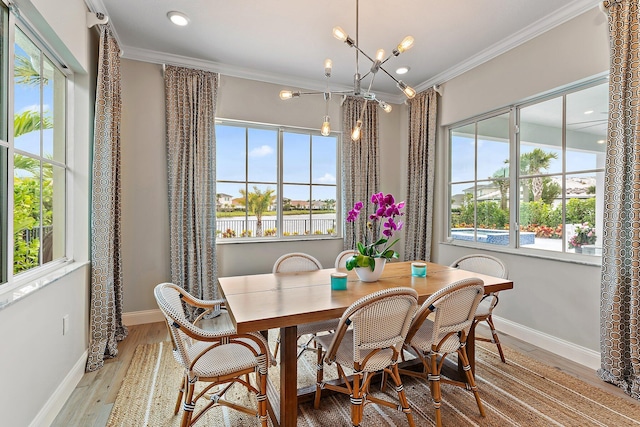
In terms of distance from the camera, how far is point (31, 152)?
1.85 metres

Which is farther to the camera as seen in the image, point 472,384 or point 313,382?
point 313,382

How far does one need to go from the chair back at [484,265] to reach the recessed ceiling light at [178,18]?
128 inches

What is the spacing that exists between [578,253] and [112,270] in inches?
161

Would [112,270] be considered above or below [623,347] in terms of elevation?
above

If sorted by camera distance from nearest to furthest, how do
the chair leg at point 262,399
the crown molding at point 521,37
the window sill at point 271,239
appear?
the chair leg at point 262,399
the crown molding at point 521,37
the window sill at point 271,239

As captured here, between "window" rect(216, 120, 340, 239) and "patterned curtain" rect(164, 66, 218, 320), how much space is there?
253 mm

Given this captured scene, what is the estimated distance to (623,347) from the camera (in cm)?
217

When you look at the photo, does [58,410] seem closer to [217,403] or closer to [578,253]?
[217,403]

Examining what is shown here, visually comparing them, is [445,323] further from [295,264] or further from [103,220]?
[103,220]

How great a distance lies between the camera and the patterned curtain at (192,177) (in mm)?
3301

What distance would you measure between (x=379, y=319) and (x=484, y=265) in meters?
1.67

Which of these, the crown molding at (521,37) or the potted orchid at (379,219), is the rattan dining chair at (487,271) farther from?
the crown molding at (521,37)

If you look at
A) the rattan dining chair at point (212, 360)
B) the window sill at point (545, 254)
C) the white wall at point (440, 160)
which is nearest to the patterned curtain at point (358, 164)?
the white wall at point (440, 160)

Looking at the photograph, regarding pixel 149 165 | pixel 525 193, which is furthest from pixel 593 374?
pixel 149 165
